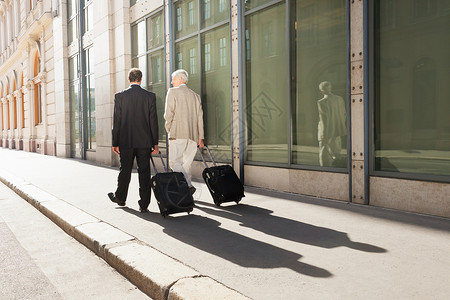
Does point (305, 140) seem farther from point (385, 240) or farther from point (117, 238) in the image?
point (117, 238)

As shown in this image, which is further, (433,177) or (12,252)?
(433,177)

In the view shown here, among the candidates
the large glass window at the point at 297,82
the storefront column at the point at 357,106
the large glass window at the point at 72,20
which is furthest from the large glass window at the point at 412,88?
the large glass window at the point at 72,20

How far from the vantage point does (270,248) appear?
3744 mm

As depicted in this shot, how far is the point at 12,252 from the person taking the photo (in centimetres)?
419

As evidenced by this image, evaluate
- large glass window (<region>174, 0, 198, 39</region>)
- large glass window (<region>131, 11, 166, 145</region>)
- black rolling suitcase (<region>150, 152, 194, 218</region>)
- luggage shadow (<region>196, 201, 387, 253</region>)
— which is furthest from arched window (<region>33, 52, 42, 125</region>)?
black rolling suitcase (<region>150, 152, 194, 218</region>)

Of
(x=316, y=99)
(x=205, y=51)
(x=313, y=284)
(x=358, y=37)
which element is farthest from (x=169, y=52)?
(x=313, y=284)

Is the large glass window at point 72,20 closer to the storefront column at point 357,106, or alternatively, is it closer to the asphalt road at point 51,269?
the asphalt road at point 51,269

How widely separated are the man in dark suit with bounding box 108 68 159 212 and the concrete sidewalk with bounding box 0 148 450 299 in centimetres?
59

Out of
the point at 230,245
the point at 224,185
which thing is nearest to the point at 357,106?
the point at 224,185

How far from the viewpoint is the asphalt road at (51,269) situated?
311 centimetres

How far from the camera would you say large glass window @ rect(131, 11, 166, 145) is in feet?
34.5

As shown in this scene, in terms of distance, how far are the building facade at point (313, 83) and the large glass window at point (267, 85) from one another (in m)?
0.02

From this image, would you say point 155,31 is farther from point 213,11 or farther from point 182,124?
point 182,124

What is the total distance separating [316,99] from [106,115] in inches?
316
